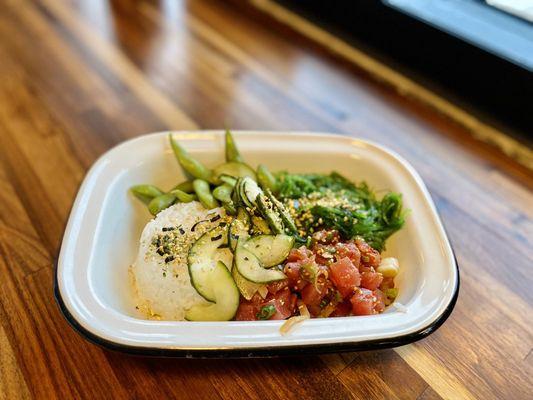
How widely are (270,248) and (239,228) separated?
155 millimetres

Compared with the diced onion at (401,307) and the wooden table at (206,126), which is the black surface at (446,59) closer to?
the wooden table at (206,126)

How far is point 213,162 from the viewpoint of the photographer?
207 cm

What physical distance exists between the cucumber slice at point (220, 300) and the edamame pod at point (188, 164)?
0.57m

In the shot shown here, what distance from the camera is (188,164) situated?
78.3 inches

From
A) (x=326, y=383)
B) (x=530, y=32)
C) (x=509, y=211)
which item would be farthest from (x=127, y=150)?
(x=530, y=32)

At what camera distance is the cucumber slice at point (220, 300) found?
1.54 meters

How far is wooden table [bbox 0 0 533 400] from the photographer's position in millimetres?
1560

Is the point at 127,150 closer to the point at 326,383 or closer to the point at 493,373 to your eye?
the point at 326,383

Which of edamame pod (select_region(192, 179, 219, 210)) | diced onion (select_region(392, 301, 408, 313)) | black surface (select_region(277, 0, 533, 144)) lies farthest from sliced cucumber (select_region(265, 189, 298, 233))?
black surface (select_region(277, 0, 533, 144))

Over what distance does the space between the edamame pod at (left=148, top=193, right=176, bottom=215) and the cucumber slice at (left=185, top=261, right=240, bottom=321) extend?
470mm

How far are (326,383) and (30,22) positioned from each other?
3.64m

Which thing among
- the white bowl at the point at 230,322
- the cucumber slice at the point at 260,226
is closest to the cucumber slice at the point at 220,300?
the white bowl at the point at 230,322

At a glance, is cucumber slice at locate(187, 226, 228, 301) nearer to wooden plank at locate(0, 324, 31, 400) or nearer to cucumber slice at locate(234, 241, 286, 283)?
cucumber slice at locate(234, 241, 286, 283)

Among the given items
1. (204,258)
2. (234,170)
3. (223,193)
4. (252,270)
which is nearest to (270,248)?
(252,270)
